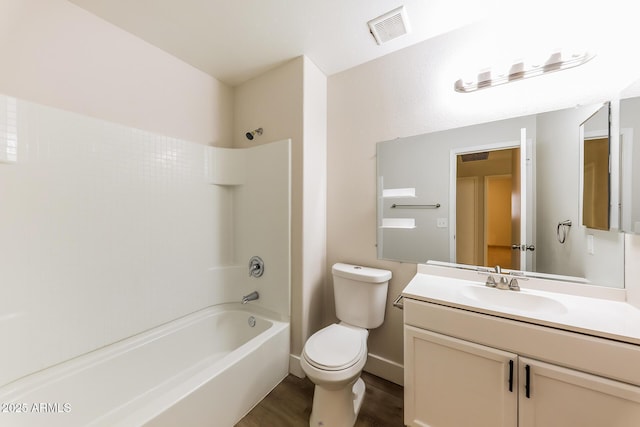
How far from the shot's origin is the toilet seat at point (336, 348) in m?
1.23

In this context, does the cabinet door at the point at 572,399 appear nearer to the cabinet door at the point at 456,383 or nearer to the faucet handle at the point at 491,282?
the cabinet door at the point at 456,383

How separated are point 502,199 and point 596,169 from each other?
383mm

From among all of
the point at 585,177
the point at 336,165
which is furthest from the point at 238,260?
the point at 585,177

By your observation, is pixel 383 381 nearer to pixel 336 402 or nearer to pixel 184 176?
pixel 336 402

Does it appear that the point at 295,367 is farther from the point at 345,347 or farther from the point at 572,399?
the point at 572,399

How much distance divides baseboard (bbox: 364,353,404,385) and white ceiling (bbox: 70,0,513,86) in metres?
2.26

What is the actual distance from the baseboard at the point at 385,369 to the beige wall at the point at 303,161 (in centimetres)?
50

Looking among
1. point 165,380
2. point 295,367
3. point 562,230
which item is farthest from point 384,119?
point 165,380

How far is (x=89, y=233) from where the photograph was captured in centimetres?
136

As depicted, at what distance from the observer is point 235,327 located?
6.49 feet

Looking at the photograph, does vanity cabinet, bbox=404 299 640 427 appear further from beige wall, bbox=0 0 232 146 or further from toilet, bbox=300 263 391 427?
beige wall, bbox=0 0 232 146

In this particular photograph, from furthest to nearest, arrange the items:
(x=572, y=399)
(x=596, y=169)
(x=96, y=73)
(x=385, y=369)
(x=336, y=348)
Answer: (x=385, y=369) → (x=96, y=73) → (x=336, y=348) → (x=596, y=169) → (x=572, y=399)

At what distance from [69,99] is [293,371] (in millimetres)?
2301

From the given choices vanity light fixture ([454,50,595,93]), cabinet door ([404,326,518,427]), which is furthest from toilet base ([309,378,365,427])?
vanity light fixture ([454,50,595,93])
